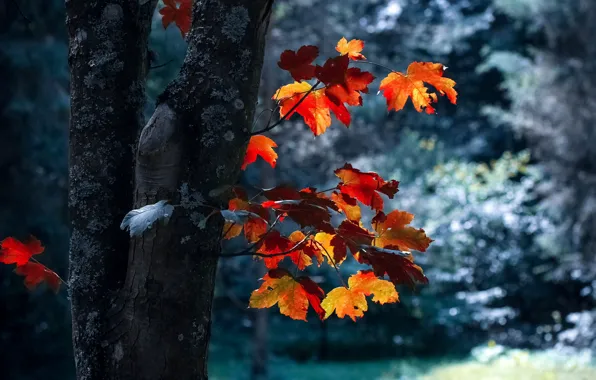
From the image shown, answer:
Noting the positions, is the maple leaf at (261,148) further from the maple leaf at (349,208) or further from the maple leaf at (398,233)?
the maple leaf at (398,233)

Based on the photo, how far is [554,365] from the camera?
7.29 m

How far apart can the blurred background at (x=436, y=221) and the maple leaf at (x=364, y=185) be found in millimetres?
4277

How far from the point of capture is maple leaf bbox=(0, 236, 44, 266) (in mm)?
1440

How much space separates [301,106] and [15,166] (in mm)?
4407

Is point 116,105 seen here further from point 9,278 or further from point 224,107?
point 9,278

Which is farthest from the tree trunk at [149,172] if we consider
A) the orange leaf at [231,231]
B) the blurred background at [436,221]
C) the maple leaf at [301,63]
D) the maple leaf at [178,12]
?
the blurred background at [436,221]

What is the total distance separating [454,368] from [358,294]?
6.29m

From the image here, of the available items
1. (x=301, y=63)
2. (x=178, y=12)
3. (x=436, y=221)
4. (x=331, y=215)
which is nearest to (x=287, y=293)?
(x=331, y=215)

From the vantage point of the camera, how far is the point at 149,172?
1.26m

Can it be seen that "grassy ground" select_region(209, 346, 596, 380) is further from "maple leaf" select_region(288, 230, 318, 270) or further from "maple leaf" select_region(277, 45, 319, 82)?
"maple leaf" select_region(277, 45, 319, 82)

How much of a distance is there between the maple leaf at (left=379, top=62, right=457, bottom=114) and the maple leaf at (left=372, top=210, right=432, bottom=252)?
230mm

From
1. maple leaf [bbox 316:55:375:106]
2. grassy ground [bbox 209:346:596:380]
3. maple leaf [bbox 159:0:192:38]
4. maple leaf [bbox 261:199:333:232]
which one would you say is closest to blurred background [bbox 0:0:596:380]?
grassy ground [bbox 209:346:596:380]

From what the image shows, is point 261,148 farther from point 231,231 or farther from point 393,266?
point 393,266

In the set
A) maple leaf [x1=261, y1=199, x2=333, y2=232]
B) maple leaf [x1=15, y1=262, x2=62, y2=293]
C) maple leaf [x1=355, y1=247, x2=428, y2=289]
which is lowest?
maple leaf [x1=15, y1=262, x2=62, y2=293]
